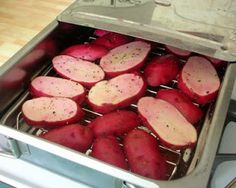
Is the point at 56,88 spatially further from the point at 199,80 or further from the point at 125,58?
the point at 199,80

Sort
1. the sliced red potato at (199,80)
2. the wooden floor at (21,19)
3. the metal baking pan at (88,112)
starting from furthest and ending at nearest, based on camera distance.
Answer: the wooden floor at (21,19), the sliced red potato at (199,80), the metal baking pan at (88,112)

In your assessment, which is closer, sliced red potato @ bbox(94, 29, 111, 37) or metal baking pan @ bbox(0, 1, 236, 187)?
metal baking pan @ bbox(0, 1, 236, 187)

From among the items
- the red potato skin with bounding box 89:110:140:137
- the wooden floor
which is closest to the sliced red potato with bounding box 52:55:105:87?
the red potato skin with bounding box 89:110:140:137

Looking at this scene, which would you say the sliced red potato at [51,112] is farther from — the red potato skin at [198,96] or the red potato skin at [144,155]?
the red potato skin at [198,96]

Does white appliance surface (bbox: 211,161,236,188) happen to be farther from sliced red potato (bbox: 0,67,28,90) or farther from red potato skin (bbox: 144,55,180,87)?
sliced red potato (bbox: 0,67,28,90)

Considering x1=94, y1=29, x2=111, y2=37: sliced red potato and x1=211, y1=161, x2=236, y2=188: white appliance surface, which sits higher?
x1=94, y1=29, x2=111, y2=37: sliced red potato

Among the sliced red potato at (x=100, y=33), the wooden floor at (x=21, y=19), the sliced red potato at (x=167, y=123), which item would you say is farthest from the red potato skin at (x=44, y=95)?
the wooden floor at (x=21, y=19)

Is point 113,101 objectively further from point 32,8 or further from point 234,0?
point 32,8
